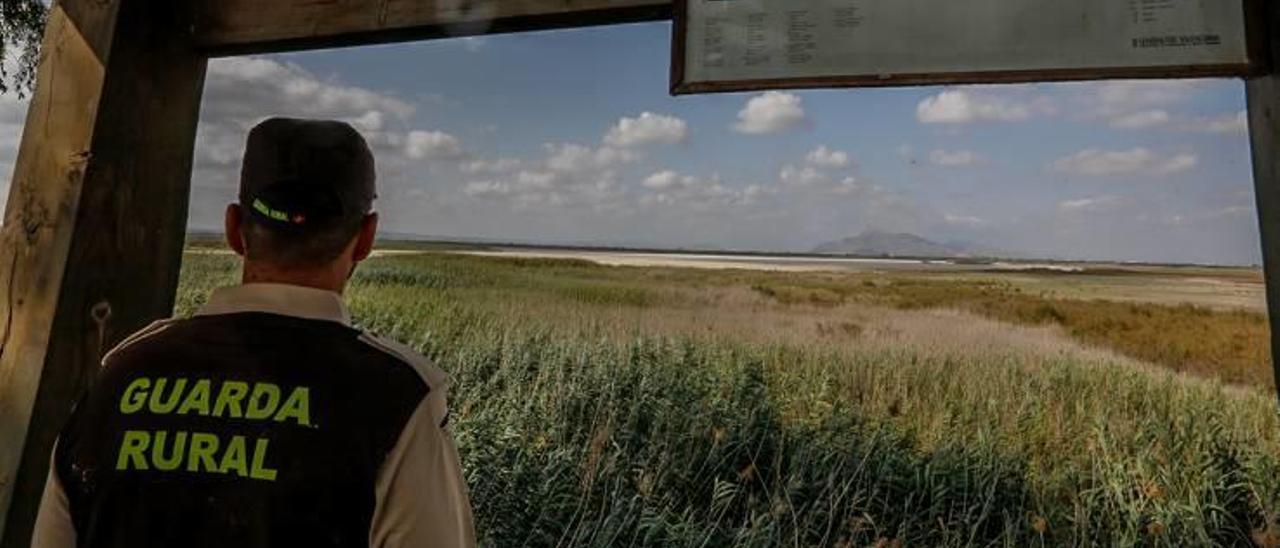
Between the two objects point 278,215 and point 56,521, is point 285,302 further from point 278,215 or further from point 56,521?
point 56,521

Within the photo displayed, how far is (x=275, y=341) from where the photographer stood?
66 centimetres

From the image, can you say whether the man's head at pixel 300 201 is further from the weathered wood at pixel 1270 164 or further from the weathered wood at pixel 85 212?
the weathered wood at pixel 1270 164

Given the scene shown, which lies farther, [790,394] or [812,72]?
[790,394]

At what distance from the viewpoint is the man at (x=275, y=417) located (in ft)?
2.04

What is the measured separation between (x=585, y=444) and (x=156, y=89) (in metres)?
2.25

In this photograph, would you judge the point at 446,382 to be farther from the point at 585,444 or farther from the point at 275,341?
the point at 585,444

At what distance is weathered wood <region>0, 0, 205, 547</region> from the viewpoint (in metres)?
1.44

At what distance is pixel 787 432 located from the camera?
3227 millimetres

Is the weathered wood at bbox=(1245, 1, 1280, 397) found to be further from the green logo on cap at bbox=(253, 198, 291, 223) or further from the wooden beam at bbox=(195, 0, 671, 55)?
the green logo on cap at bbox=(253, 198, 291, 223)

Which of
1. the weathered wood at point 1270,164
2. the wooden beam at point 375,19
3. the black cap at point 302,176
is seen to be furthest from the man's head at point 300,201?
the weathered wood at point 1270,164

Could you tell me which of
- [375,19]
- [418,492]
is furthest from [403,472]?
[375,19]

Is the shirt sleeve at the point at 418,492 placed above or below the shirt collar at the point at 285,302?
below

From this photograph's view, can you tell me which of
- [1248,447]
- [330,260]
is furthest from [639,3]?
[1248,447]

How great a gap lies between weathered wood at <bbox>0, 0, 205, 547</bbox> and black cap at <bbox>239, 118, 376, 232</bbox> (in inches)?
42.6
